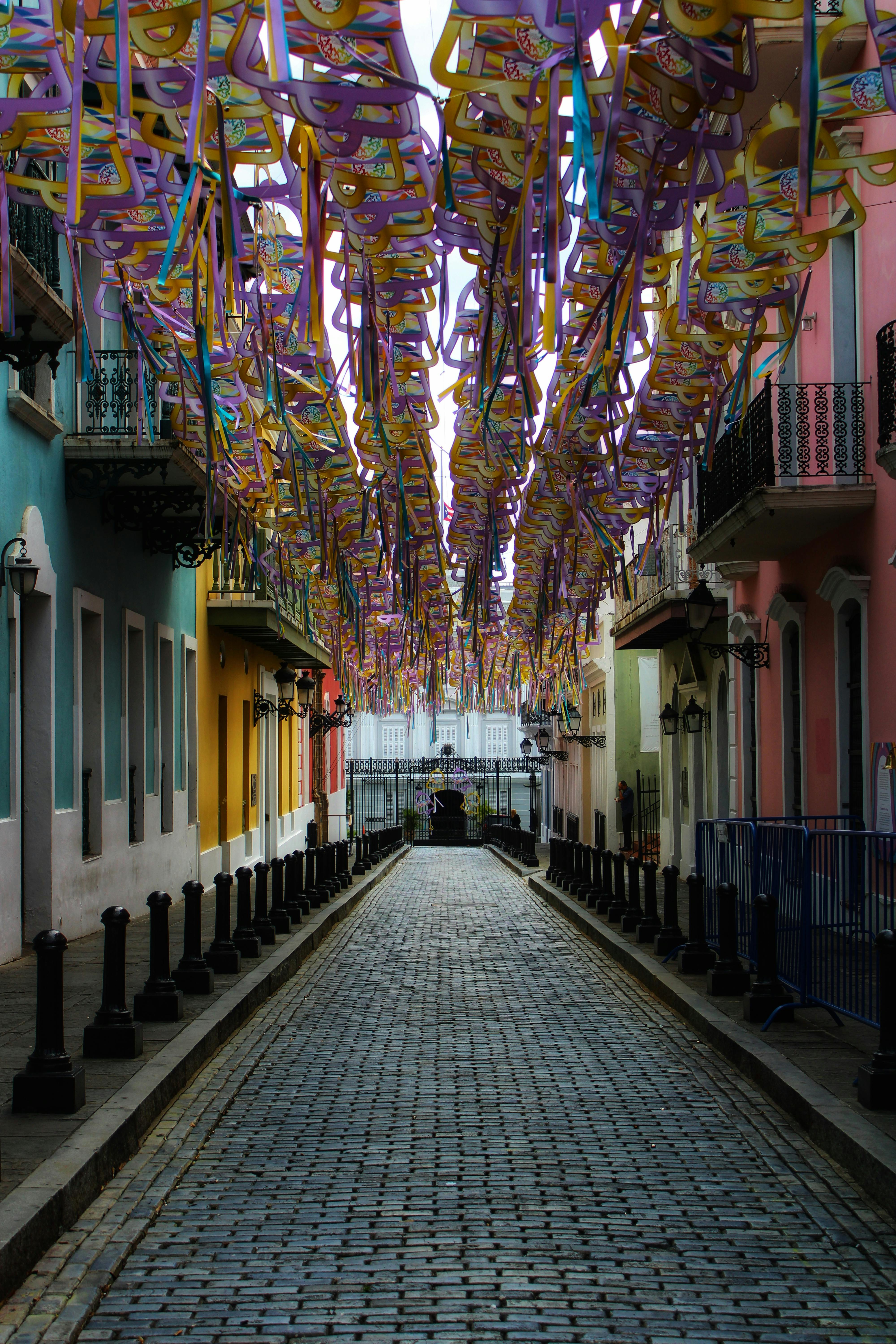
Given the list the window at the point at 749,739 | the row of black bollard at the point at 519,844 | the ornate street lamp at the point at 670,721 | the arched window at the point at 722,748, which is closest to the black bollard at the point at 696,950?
the window at the point at 749,739

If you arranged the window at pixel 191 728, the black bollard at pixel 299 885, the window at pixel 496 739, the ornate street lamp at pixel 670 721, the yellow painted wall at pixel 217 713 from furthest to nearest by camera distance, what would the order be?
1. the window at pixel 496 739
2. the ornate street lamp at pixel 670 721
3. the yellow painted wall at pixel 217 713
4. the window at pixel 191 728
5. the black bollard at pixel 299 885

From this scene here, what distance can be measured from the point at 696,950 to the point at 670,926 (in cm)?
101

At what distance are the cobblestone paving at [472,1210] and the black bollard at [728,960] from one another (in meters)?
0.91

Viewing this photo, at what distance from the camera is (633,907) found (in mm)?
14328

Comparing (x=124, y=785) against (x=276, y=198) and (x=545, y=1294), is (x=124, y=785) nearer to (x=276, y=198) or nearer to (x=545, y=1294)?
(x=276, y=198)

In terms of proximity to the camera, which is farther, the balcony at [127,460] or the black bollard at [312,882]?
the black bollard at [312,882]

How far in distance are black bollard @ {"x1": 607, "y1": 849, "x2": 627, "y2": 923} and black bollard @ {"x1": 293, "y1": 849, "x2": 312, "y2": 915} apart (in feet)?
12.4

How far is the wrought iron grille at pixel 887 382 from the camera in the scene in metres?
11.8

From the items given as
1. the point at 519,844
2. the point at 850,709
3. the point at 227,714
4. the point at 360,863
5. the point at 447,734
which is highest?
the point at 227,714

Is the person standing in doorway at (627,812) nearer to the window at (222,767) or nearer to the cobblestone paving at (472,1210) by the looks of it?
the window at (222,767)

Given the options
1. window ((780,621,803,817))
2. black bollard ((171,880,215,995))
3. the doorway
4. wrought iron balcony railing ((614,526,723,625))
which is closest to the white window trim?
the doorway

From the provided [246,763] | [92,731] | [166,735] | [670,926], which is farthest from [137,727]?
[246,763]

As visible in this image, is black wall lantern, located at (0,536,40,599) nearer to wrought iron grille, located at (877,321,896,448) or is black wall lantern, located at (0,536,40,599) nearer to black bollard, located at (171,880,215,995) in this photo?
black bollard, located at (171,880,215,995)

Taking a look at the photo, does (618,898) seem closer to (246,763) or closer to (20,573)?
(20,573)
